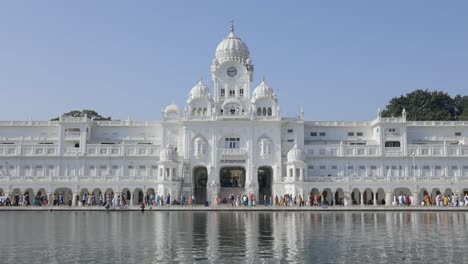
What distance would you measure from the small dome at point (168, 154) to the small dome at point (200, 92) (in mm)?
9041

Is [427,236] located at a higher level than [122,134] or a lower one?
lower

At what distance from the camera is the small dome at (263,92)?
78.8m

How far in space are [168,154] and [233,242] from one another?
4382 centimetres

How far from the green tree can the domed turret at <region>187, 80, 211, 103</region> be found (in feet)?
114

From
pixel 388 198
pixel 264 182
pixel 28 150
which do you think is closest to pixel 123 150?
pixel 28 150

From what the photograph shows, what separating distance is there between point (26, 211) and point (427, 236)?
3876cm

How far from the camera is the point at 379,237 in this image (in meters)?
30.6

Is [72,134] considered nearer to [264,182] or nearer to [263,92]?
[263,92]

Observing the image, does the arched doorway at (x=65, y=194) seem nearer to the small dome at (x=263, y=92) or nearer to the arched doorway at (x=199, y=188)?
the arched doorway at (x=199, y=188)

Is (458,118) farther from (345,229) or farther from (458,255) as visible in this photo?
(458,255)

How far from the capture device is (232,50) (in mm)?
83562

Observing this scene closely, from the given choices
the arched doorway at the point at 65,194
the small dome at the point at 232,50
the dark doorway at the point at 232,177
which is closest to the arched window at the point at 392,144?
the small dome at the point at 232,50

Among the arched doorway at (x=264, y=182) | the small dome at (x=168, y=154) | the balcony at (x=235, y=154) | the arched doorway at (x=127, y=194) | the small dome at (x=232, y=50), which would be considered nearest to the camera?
the small dome at (x=168, y=154)

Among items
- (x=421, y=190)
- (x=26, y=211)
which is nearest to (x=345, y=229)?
(x=26, y=211)
